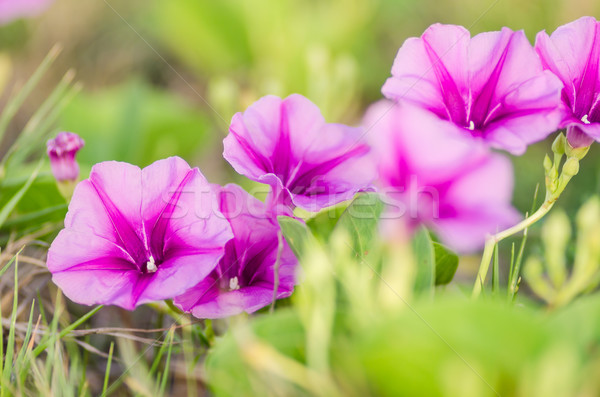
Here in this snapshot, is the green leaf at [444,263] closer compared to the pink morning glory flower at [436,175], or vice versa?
the pink morning glory flower at [436,175]

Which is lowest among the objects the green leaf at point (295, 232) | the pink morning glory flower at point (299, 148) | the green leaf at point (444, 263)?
the green leaf at point (444, 263)

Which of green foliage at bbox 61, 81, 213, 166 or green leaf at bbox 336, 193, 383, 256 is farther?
green foliage at bbox 61, 81, 213, 166

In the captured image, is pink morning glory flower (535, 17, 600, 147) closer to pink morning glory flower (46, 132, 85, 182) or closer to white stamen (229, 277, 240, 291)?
white stamen (229, 277, 240, 291)

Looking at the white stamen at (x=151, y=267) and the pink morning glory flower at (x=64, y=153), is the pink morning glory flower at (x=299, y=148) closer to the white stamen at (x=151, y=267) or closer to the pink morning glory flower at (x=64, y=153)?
the white stamen at (x=151, y=267)

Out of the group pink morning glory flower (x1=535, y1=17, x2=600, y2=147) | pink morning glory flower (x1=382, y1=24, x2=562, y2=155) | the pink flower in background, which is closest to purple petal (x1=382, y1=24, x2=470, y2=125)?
pink morning glory flower (x1=382, y1=24, x2=562, y2=155)

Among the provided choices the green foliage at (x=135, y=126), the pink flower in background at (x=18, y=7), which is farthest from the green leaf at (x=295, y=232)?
the pink flower in background at (x=18, y=7)

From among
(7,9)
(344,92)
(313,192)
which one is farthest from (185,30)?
(313,192)

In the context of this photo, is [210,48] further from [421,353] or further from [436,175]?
[421,353]
